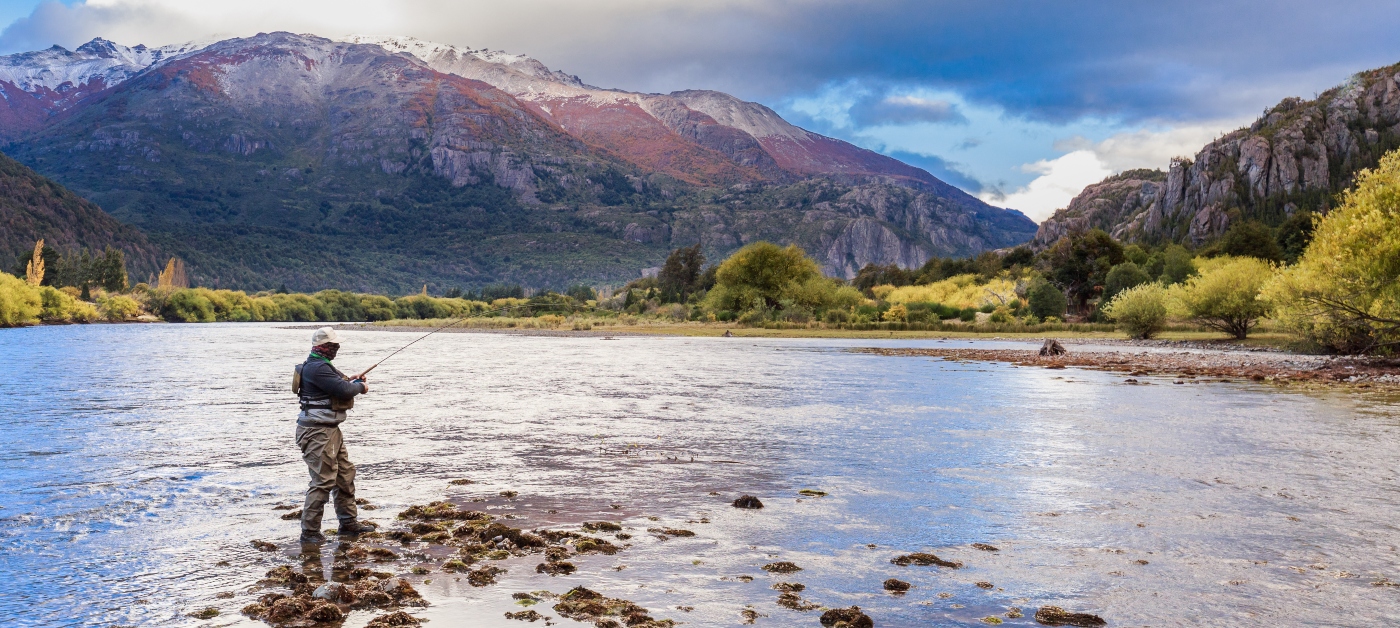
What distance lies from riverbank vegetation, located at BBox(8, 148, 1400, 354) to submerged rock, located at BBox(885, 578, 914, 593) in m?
31.4

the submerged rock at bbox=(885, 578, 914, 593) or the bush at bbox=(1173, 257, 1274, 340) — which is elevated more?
the bush at bbox=(1173, 257, 1274, 340)

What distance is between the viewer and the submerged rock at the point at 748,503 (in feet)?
38.2

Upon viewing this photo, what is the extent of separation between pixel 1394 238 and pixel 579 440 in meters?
30.5

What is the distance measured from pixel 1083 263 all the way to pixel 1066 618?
8499cm

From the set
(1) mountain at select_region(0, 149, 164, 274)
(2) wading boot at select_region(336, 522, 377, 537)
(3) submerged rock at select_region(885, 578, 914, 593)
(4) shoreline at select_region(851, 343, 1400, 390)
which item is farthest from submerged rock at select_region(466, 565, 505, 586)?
(1) mountain at select_region(0, 149, 164, 274)

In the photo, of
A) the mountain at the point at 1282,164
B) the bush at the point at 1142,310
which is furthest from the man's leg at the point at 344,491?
the mountain at the point at 1282,164

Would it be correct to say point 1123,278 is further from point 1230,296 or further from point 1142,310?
point 1230,296

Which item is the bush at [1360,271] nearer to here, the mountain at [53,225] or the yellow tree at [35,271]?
the yellow tree at [35,271]

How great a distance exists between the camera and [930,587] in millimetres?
8133

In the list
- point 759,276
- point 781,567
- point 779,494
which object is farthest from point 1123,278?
point 781,567

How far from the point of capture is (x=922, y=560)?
901 cm

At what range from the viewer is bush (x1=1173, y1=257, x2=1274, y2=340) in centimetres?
4975

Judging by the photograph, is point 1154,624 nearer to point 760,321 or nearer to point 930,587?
point 930,587

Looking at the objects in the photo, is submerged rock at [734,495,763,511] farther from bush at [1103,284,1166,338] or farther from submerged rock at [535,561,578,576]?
bush at [1103,284,1166,338]
